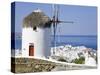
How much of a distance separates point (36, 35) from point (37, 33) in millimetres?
16

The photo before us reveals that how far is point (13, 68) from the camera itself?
70.9 inches

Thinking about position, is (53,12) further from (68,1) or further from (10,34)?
(10,34)

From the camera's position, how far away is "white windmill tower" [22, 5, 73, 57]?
1839 millimetres

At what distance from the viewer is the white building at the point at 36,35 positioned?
184 centimetres

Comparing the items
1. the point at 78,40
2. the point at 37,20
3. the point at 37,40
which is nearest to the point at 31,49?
the point at 37,40

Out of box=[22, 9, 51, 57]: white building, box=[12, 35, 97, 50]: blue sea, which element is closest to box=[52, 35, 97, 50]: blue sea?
box=[12, 35, 97, 50]: blue sea

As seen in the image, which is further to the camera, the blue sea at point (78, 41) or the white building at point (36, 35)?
the blue sea at point (78, 41)

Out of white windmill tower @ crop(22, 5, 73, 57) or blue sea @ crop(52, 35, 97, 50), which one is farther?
blue sea @ crop(52, 35, 97, 50)

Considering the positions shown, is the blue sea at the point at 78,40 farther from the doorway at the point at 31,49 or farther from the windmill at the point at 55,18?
the doorway at the point at 31,49

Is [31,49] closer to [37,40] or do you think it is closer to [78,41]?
[37,40]

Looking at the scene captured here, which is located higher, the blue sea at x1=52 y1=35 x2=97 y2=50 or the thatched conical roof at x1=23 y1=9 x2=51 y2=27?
the thatched conical roof at x1=23 y1=9 x2=51 y2=27

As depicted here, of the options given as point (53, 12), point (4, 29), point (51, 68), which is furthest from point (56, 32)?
point (4, 29)

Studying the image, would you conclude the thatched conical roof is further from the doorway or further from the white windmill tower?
the doorway

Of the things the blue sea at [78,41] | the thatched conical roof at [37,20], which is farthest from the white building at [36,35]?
the blue sea at [78,41]
